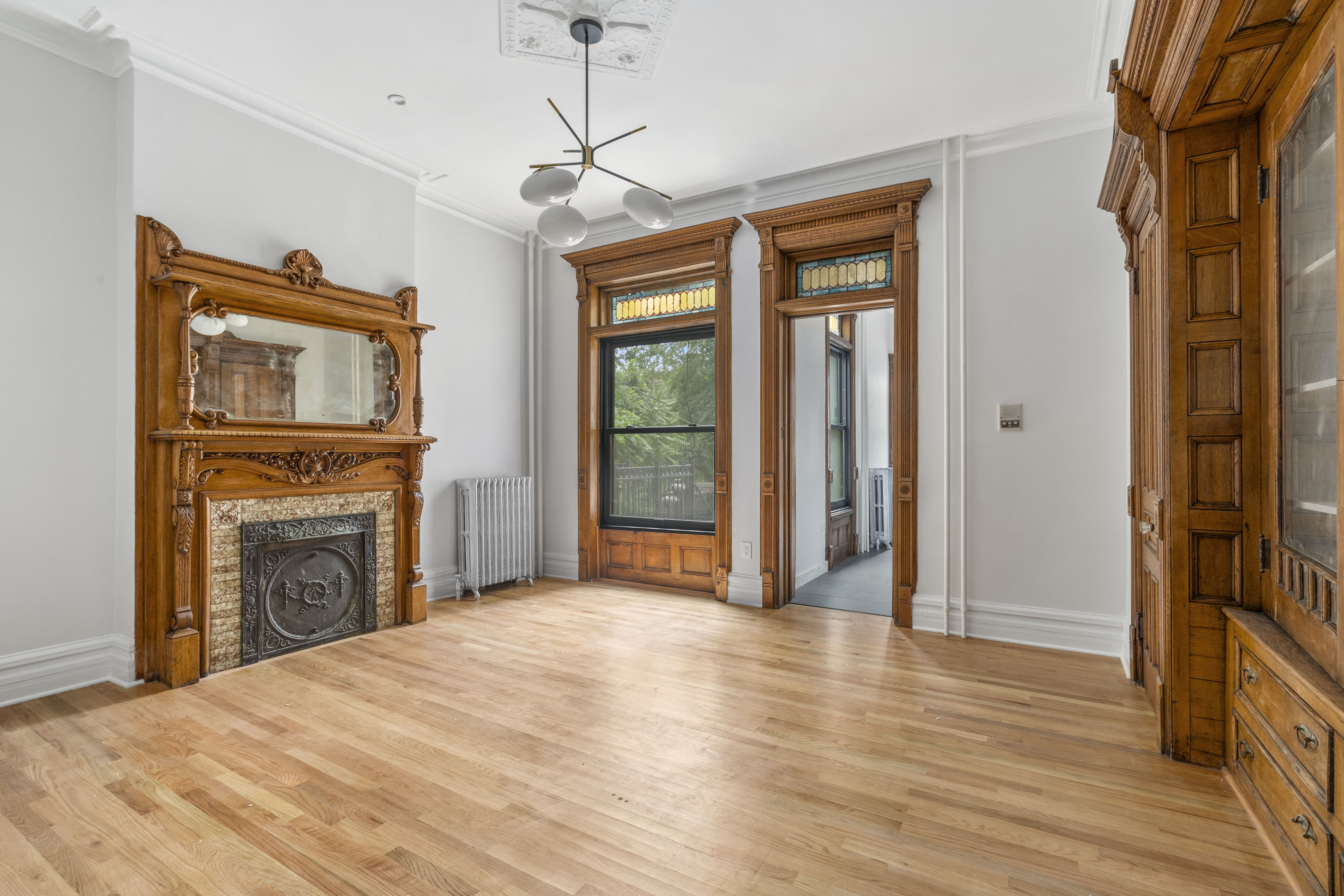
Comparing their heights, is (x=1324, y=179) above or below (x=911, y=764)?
above

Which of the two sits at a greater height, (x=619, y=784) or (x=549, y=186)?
(x=549, y=186)

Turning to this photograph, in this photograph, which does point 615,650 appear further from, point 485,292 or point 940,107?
point 940,107

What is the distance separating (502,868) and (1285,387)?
276 cm

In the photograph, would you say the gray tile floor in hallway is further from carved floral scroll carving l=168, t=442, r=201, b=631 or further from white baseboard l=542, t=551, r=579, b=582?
carved floral scroll carving l=168, t=442, r=201, b=631

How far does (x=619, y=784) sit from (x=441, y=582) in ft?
11.0

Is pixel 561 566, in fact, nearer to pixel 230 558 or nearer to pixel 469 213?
pixel 230 558

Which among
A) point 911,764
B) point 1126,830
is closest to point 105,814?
point 911,764

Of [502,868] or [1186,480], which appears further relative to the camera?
[1186,480]

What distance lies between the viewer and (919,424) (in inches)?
171

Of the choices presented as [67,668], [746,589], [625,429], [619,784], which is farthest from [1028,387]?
[67,668]

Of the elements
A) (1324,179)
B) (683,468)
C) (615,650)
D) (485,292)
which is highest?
(485,292)

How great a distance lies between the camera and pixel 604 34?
3.17m

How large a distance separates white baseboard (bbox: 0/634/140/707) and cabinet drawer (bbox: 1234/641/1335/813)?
4608 millimetres

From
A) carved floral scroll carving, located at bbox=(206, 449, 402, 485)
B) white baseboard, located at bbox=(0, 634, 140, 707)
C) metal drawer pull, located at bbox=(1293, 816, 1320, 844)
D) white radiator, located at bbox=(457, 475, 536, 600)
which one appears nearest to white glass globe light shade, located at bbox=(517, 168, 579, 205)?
carved floral scroll carving, located at bbox=(206, 449, 402, 485)
